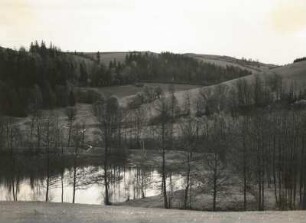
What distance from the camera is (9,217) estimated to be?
32.8 meters

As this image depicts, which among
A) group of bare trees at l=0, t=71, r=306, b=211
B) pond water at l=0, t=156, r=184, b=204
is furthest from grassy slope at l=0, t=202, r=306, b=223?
pond water at l=0, t=156, r=184, b=204

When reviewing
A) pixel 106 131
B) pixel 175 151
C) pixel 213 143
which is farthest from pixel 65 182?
pixel 175 151

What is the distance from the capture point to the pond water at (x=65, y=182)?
6775 centimetres

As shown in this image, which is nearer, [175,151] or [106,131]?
[106,131]

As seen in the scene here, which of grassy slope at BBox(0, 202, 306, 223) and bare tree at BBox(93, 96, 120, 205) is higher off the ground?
bare tree at BBox(93, 96, 120, 205)

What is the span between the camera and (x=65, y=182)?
263ft

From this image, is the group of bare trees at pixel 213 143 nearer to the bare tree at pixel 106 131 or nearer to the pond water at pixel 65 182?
the bare tree at pixel 106 131

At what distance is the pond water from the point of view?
67.8m

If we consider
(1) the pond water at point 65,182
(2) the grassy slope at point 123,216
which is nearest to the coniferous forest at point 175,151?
(1) the pond water at point 65,182

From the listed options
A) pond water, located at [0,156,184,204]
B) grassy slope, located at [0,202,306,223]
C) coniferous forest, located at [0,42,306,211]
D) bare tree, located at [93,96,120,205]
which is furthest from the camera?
pond water, located at [0,156,184,204]

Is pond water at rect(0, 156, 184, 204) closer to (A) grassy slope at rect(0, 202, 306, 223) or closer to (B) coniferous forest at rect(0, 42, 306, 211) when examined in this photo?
(B) coniferous forest at rect(0, 42, 306, 211)

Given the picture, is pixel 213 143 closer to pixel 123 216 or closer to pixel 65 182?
pixel 65 182

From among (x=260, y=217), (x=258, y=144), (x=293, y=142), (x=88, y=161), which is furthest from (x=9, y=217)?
(x=88, y=161)

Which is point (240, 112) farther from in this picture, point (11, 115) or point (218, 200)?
point (218, 200)
